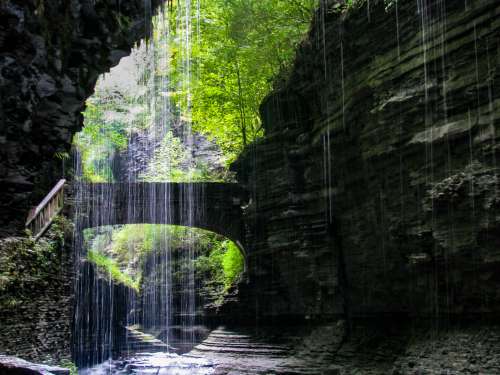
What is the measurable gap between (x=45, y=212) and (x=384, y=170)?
964 cm

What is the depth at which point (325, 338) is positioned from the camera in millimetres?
13969

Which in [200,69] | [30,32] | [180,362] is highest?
[200,69]

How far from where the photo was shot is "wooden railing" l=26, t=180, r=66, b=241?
13383mm

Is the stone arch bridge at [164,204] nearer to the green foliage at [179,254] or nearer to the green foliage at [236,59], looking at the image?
the green foliage at [179,254]

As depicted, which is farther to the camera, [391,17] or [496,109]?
[391,17]

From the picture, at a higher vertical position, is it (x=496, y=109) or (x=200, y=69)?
(x=200, y=69)

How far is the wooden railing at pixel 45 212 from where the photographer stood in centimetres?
1338

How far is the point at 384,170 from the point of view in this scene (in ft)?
40.2

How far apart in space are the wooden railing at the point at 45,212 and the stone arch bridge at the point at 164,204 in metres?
4.02

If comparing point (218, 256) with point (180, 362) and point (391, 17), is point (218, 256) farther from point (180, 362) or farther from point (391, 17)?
point (391, 17)

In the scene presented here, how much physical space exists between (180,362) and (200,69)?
12886mm

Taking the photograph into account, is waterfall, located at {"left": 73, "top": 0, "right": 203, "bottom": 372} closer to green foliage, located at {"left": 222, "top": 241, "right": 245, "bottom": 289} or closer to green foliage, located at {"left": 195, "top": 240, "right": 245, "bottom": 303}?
green foliage, located at {"left": 195, "top": 240, "right": 245, "bottom": 303}

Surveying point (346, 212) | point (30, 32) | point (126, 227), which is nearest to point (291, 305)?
point (346, 212)

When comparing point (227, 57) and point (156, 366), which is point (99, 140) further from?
point (156, 366)
